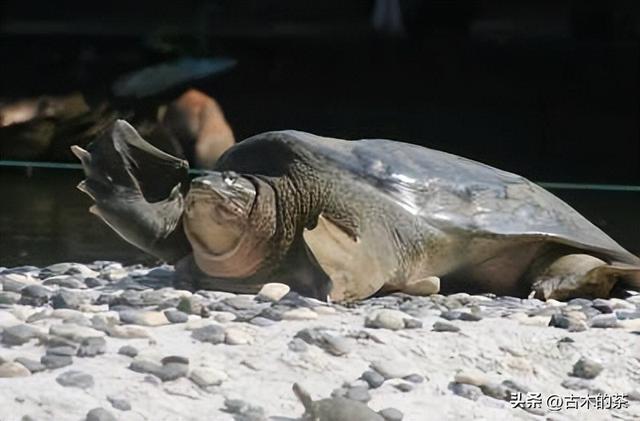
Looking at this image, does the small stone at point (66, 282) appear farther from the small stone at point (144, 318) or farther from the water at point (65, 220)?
the water at point (65, 220)

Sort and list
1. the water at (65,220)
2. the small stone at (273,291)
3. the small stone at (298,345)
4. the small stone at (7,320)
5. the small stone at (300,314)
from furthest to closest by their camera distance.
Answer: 1. the water at (65,220)
2. the small stone at (273,291)
3. the small stone at (300,314)
4. the small stone at (7,320)
5. the small stone at (298,345)

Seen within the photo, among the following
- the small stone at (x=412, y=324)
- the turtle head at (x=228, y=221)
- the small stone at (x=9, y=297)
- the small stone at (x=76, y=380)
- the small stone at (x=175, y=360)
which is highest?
the turtle head at (x=228, y=221)

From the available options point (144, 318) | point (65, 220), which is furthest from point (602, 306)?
point (65, 220)

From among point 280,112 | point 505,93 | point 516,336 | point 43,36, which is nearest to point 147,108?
point 280,112

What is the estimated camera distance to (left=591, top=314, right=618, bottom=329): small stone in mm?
2796

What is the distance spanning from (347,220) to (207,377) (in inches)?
32.5

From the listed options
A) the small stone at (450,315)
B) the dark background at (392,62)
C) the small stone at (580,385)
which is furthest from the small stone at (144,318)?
the dark background at (392,62)

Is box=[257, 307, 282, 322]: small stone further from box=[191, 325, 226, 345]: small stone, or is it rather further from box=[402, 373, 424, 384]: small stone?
box=[402, 373, 424, 384]: small stone

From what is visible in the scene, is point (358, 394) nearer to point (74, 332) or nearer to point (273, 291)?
point (74, 332)

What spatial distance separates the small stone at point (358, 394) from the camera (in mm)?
2291

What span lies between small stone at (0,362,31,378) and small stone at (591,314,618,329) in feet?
3.78

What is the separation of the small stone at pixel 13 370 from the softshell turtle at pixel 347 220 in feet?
2.47

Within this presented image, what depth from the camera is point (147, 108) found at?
24.7ft

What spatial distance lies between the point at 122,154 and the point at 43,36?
5851mm
